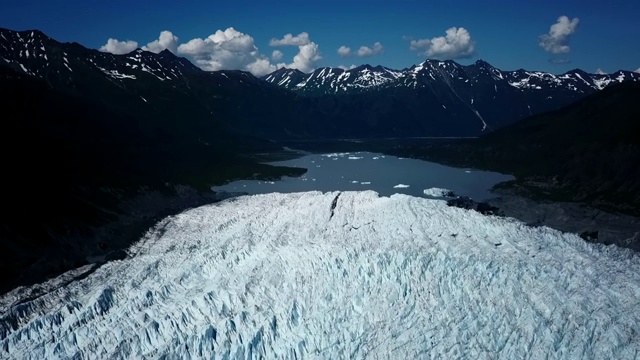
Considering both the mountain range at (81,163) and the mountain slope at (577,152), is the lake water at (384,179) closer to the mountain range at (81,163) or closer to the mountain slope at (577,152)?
the mountain range at (81,163)

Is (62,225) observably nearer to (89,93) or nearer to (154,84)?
(89,93)

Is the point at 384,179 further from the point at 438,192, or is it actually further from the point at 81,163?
the point at 81,163

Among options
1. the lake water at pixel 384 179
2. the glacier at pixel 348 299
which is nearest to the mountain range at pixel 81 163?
the glacier at pixel 348 299

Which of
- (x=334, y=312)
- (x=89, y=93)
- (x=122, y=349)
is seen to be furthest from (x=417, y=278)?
(x=89, y=93)

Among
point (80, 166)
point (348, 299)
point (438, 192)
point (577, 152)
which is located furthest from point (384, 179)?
point (348, 299)

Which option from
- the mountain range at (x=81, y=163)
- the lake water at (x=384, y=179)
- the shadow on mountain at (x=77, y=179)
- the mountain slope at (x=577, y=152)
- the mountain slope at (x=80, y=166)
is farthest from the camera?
the lake water at (x=384, y=179)
